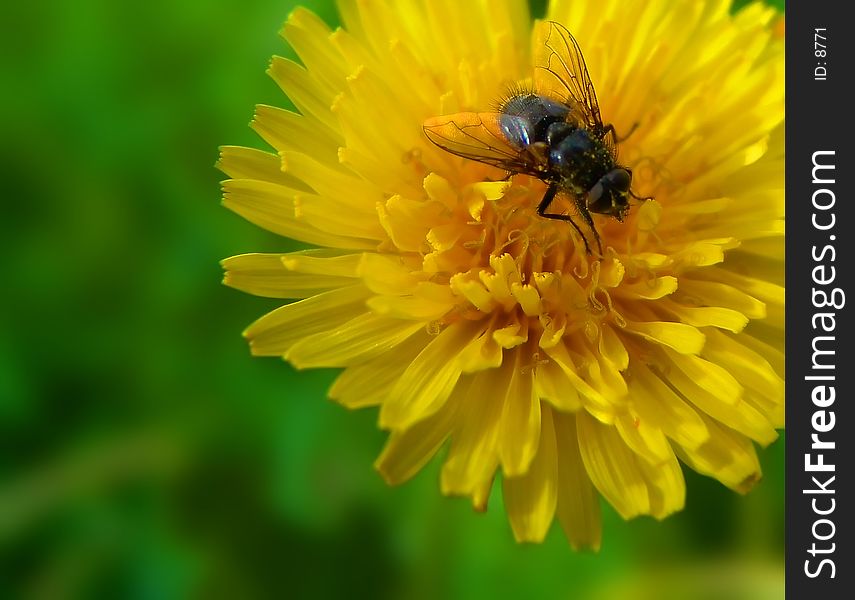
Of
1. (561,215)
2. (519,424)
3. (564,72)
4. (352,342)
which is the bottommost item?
(519,424)

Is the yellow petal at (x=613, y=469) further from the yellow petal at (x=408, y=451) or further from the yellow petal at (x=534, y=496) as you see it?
the yellow petal at (x=408, y=451)

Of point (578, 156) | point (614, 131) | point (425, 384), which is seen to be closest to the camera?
point (425, 384)

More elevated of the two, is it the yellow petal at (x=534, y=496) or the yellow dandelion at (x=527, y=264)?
the yellow dandelion at (x=527, y=264)

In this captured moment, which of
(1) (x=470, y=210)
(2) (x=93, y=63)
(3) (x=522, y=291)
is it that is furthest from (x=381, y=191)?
(2) (x=93, y=63)

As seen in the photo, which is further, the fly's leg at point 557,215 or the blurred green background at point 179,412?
the blurred green background at point 179,412

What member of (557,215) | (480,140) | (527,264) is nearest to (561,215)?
(557,215)

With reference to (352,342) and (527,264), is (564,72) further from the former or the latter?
(352,342)

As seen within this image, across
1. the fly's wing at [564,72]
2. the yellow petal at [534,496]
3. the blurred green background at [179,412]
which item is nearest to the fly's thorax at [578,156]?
the fly's wing at [564,72]
